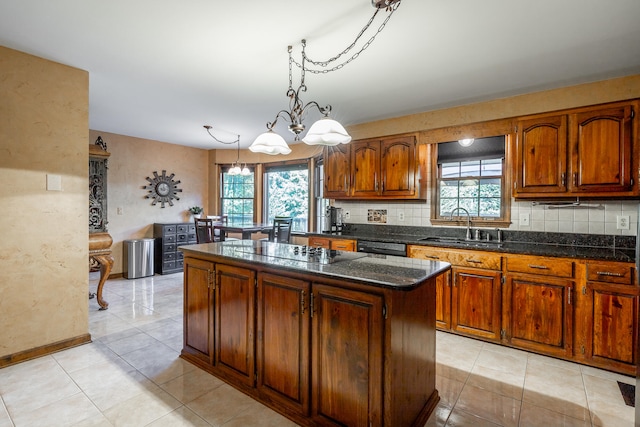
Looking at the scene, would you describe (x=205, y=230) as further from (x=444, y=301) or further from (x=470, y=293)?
(x=470, y=293)

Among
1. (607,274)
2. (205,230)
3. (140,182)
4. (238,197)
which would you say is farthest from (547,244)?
(140,182)

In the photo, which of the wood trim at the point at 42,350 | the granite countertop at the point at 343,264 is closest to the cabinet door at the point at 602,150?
the granite countertop at the point at 343,264

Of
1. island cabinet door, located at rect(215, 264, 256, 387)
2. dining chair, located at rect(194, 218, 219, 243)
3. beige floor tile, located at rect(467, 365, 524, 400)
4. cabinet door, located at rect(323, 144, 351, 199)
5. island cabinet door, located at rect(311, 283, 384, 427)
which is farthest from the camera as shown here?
dining chair, located at rect(194, 218, 219, 243)

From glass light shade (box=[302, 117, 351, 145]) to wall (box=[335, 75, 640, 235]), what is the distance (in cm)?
218

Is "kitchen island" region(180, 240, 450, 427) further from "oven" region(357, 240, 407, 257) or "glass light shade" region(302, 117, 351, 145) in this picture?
"oven" region(357, 240, 407, 257)

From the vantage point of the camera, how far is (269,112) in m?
4.04

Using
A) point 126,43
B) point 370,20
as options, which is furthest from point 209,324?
point 370,20

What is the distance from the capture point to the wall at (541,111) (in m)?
2.86

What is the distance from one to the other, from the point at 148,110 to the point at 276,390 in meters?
3.75

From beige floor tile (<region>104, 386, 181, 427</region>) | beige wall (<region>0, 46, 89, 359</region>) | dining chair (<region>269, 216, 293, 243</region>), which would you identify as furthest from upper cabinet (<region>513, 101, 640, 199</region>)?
beige wall (<region>0, 46, 89, 359</region>)

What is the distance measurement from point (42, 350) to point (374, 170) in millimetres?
3834

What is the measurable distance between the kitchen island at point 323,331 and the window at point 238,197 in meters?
4.17

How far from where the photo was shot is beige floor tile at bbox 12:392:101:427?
6.10 ft

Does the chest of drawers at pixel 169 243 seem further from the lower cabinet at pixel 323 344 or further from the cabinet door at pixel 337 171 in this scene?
the lower cabinet at pixel 323 344
